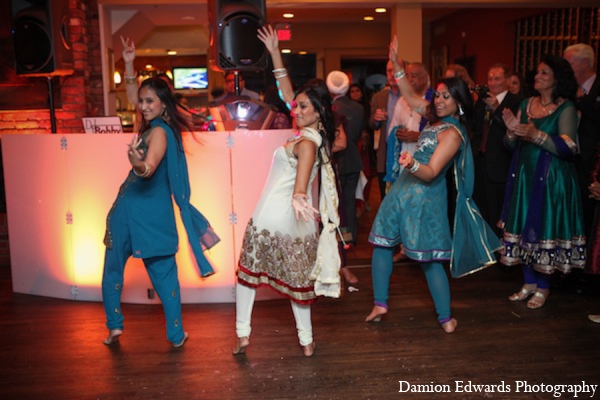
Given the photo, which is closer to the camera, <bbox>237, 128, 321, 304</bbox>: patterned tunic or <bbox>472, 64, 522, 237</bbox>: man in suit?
<bbox>237, 128, 321, 304</bbox>: patterned tunic

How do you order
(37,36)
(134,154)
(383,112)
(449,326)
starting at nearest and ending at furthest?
1. (134,154)
2. (449,326)
3. (37,36)
4. (383,112)

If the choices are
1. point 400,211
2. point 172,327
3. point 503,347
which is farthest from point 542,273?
point 172,327

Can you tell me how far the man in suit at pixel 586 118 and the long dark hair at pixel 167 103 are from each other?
8.34ft

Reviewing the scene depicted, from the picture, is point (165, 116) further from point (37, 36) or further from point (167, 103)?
point (37, 36)

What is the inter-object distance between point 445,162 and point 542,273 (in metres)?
1.17

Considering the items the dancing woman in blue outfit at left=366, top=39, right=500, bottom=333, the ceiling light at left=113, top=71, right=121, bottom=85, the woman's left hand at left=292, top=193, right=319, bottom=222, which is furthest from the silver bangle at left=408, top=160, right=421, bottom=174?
the ceiling light at left=113, top=71, right=121, bottom=85

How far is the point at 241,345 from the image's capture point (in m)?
3.22

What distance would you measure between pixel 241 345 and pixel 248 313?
19cm

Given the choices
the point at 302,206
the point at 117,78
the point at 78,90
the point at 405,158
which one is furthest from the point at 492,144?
the point at 117,78

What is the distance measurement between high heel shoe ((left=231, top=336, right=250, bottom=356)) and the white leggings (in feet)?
0.10

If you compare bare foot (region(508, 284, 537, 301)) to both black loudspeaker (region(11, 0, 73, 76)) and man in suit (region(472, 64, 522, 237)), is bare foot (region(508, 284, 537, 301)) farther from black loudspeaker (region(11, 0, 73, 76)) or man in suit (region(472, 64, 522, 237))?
black loudspeaker (region(11, 0, 73, 76))

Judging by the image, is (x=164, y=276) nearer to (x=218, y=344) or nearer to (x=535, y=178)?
(x=218, y=344)

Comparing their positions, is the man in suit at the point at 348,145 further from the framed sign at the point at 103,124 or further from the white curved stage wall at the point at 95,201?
the framed sign at the point at 103,124

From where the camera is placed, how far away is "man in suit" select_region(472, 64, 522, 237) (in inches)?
182
